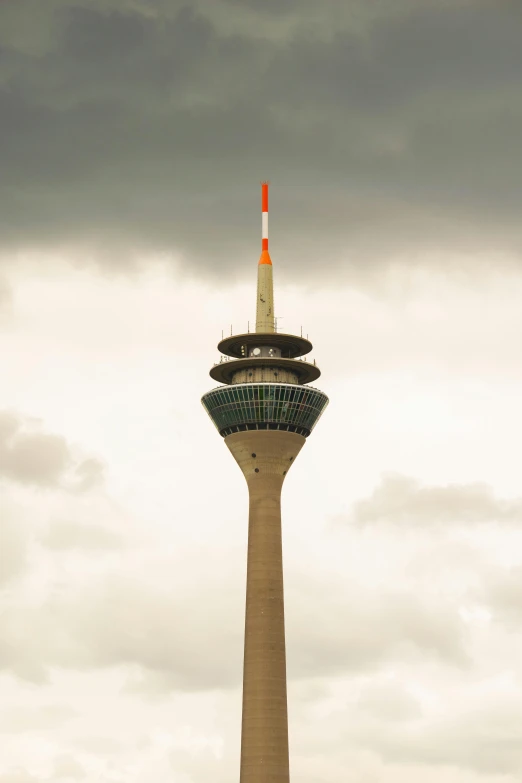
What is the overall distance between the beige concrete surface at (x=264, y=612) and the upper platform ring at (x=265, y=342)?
38.0 ft

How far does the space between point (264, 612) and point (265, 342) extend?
34341mm

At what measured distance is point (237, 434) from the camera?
19350 centimetres

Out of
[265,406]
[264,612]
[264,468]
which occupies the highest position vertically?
[265,406]

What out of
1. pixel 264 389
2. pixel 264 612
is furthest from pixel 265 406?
A: pixel 264 612

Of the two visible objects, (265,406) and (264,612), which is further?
(265,406)

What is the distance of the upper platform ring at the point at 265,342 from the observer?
195 metres

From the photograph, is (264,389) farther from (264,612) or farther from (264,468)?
(264,612)

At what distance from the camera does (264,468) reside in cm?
19050

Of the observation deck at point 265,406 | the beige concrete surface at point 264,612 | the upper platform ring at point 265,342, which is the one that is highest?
the upper platform ring at point 265,342

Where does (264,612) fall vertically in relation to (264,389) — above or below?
below

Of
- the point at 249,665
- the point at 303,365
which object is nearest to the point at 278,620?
the point at 249,665

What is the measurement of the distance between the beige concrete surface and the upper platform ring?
1158cm

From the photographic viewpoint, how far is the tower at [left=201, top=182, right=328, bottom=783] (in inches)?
7195

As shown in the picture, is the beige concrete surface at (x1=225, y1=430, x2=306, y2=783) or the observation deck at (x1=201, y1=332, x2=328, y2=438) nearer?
the beige concrete surface at (x1=225, y1=430, x2=306, y2=783)
